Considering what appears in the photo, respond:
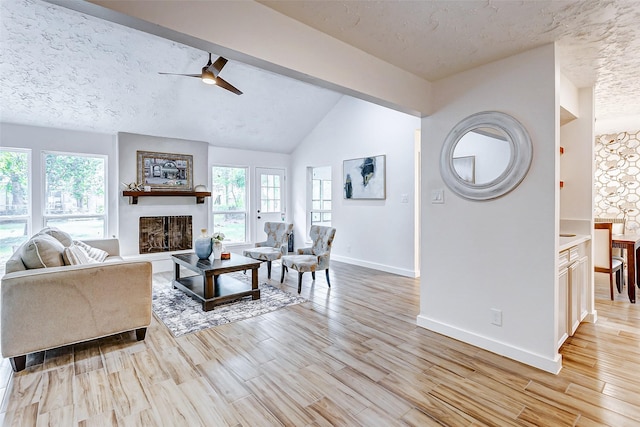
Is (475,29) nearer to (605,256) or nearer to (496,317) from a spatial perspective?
(496,317)

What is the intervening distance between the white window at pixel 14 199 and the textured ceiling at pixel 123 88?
545 mm

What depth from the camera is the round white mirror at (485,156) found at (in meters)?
2.33

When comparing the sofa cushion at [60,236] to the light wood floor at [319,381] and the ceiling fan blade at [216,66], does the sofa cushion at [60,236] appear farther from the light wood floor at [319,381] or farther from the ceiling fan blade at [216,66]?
the ceiling fan blade at [216,66]

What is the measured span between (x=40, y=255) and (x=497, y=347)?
12.5 feet

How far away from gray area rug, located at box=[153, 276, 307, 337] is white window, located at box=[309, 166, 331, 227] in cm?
311

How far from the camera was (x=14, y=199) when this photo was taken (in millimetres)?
4547

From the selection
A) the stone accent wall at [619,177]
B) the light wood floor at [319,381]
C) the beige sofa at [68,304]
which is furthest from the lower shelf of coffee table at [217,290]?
the stone accent wall at [619,177]

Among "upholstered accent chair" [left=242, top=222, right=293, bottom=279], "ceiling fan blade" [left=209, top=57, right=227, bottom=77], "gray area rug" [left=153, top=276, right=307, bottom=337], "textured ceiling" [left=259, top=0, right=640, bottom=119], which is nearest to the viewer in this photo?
"textured ceiling" [left=259, top=0, right=640, bottom=119]

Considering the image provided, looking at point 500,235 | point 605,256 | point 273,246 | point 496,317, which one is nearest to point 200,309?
point 273,246

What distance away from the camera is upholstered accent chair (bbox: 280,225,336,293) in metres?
4.11

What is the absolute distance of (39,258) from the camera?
2.51 meters

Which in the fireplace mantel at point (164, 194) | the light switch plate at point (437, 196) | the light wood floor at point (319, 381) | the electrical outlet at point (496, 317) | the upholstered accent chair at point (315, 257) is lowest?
the light wood floor at point (319, 381)

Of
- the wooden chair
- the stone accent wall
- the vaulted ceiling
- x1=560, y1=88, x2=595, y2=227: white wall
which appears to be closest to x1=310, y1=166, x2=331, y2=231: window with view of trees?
the vaulted ceiling

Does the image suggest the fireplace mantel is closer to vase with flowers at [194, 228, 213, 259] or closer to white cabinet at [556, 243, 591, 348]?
vase with flowers at [194, 228, 213, 259]
